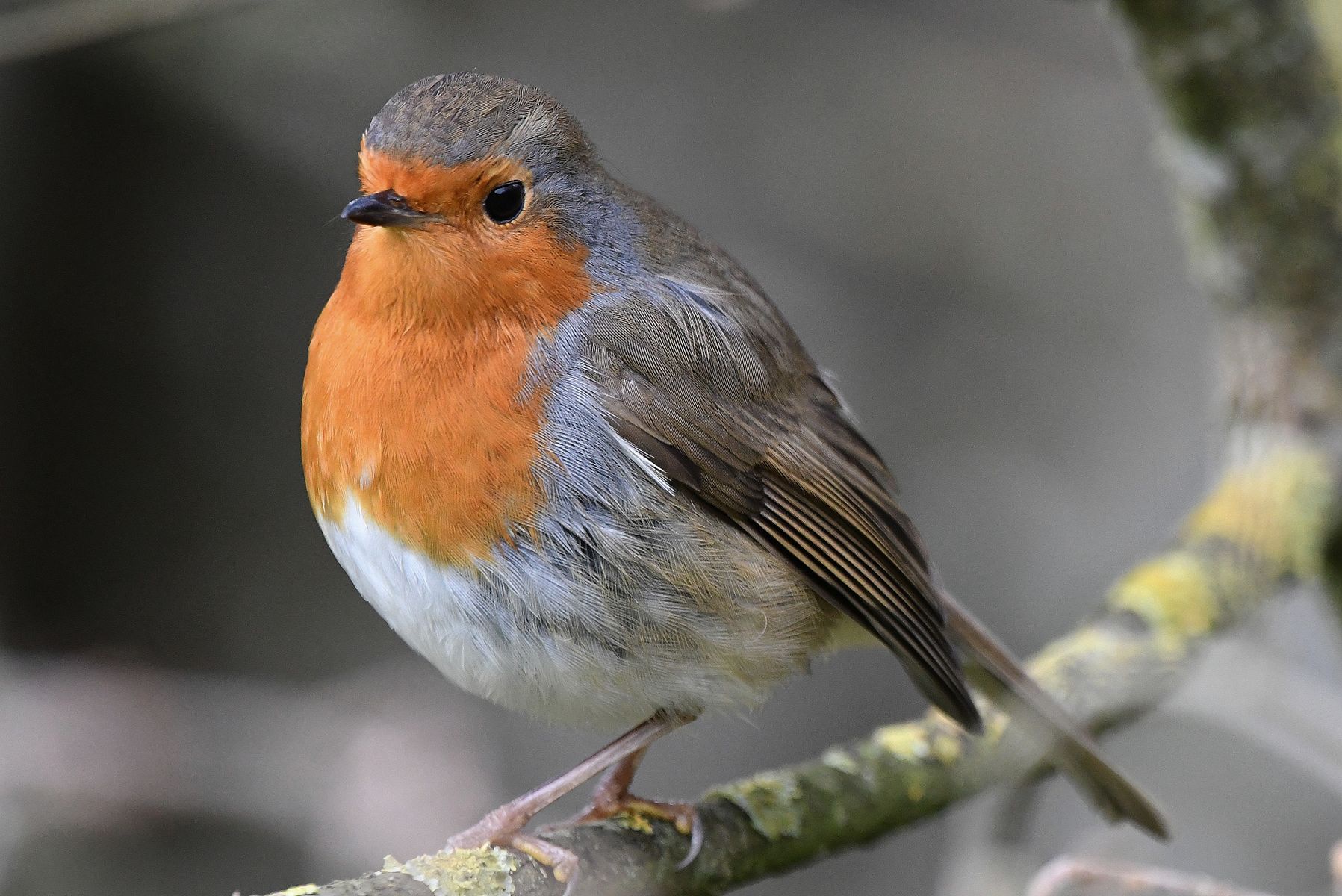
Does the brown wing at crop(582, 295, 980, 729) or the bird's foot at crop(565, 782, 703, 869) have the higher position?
the brown wing at crop(582, 295, 980, 729)

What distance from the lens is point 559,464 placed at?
2832mm

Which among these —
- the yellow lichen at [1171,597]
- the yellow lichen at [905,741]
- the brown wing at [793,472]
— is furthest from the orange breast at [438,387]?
the yellow lichen at [1171,597]

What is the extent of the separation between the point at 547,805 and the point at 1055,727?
123 centimetres

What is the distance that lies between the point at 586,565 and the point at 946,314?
12.5ft

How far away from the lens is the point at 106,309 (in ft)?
17.0

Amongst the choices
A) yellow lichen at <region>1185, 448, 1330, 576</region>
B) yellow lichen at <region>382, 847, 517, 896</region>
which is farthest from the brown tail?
yellow lichen at <region>382, 847, 517, 896</region>

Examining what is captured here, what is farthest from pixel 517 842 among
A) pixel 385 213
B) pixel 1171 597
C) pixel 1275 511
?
pixel 1275 511

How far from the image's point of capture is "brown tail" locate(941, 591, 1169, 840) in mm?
3342

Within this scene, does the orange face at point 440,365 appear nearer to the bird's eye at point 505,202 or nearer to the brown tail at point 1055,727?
the bird's eye at point 505,202

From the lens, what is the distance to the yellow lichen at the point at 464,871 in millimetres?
2285

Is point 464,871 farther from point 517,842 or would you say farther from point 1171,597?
point 1171,597

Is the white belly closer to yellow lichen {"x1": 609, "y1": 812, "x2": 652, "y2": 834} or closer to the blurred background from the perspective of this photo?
yellow lichen {"x1": 609, "y1": 812, "x2": 652, "y2": 834}

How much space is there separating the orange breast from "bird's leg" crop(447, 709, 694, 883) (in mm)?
519

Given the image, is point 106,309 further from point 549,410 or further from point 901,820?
point 901,820
